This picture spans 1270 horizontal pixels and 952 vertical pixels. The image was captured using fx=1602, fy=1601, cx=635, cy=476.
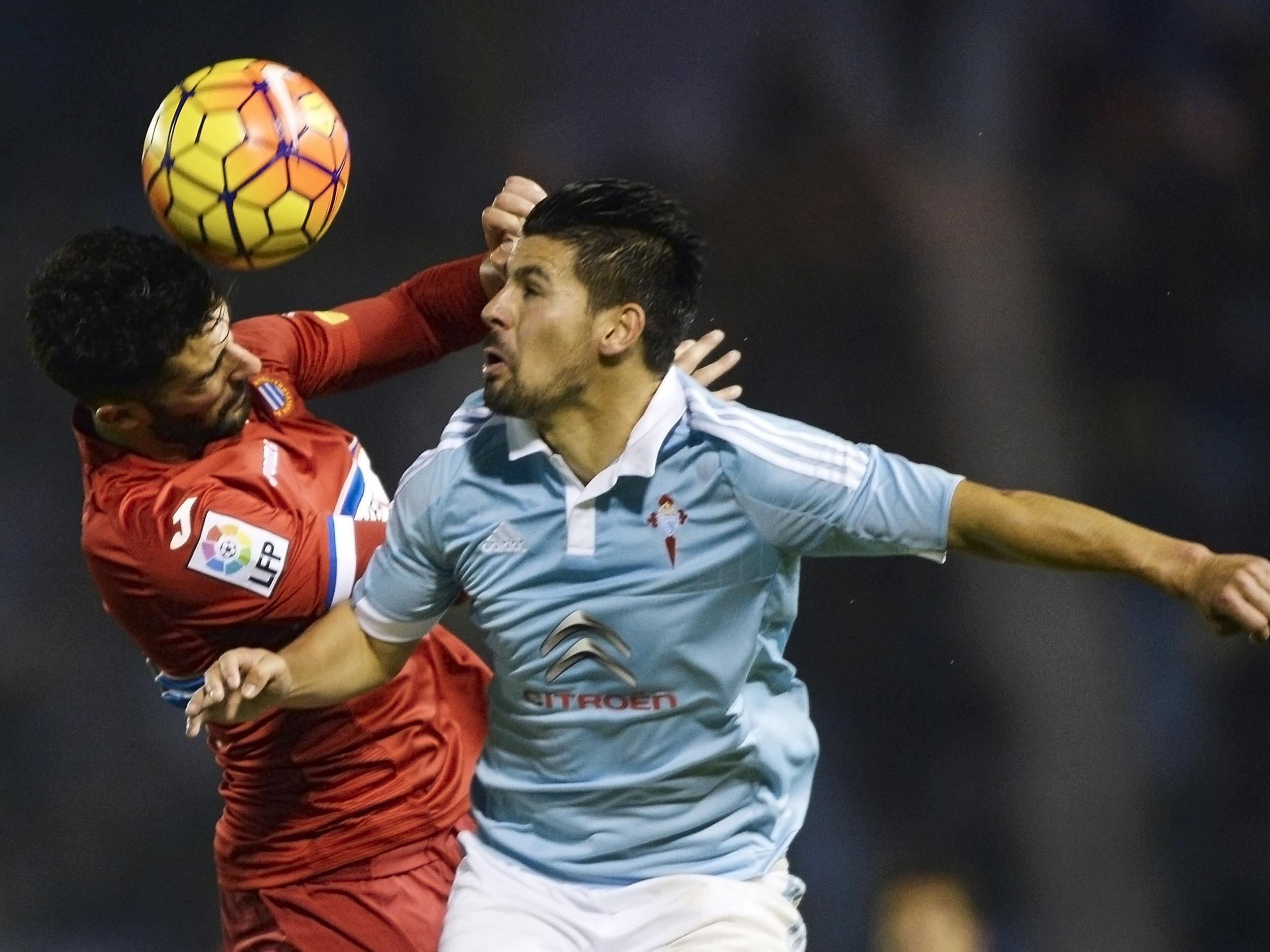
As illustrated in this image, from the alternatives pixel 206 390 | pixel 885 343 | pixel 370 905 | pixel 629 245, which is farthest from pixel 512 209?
pixel 885 343

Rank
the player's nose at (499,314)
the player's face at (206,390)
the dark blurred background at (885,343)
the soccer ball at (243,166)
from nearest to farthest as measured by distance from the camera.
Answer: the player's nose at (499,314) < the player's face at (206,390) < the soccer ball at (243,166) < the dark blurred background at (885,343)

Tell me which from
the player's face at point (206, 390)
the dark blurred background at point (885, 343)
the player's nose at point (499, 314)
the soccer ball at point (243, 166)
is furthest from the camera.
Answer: the dark blurred background at point (885, 343)

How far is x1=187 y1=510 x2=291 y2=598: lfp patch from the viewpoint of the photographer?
8.02 feet

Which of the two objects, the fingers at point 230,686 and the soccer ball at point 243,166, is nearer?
A: the fingers at point 230,686

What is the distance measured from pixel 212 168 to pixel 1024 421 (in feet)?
8.49

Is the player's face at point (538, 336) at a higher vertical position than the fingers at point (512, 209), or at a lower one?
lower

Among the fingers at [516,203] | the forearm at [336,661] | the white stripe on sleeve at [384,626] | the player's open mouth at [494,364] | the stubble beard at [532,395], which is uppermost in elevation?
the fingers at [516,203]

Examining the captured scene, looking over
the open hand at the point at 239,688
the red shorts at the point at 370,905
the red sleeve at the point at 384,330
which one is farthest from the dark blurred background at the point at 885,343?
the open hand at the point at 239,688

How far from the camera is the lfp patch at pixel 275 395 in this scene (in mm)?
2602

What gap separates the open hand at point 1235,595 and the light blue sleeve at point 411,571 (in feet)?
3.35

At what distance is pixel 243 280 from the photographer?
180 inches

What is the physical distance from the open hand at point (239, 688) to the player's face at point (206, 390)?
42cm

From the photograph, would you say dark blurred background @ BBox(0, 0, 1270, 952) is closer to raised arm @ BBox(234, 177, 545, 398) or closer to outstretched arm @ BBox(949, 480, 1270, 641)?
raised arm @ BBox(234, 177, 545, 398)

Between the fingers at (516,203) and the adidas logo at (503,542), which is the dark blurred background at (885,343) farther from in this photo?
the adidas logo at (503,542)
